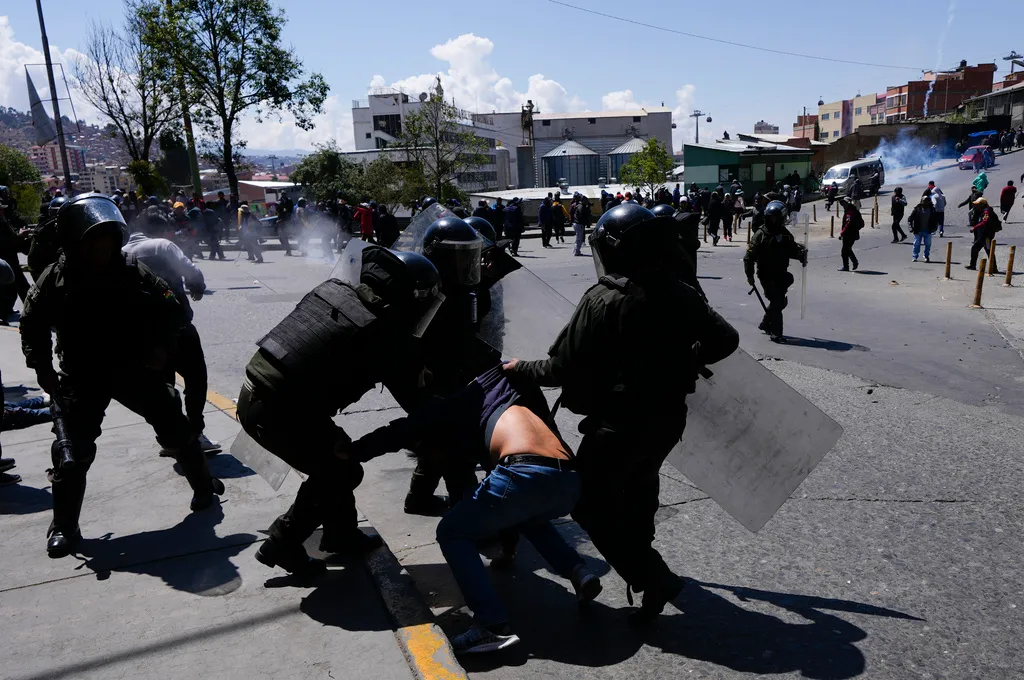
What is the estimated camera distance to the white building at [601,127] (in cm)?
9856

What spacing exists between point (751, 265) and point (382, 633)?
774 centimetres

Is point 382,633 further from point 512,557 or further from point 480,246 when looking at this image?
point 480,246

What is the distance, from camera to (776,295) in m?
9.56

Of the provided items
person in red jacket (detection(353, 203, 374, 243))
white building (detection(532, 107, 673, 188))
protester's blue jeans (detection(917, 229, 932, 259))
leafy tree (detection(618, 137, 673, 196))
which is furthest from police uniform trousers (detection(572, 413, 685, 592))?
white building (detection(532, 107, 673, 188))

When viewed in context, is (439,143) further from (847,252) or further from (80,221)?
(80,221)

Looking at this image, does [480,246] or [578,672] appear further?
[480,246]

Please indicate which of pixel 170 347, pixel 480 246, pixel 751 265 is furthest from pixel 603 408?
pixel 751 265

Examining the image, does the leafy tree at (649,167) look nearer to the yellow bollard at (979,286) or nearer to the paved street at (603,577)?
the yellow bollard at (979,286)

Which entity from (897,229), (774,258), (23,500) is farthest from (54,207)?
(897,229)

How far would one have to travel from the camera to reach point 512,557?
3.73m

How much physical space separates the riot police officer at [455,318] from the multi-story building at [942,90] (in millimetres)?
Answer: 97206

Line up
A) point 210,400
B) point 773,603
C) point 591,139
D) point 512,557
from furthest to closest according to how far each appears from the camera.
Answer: point 591,139
point 210,400
point 512,557
point 773,603

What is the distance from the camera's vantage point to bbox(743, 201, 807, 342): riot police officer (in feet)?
31.4

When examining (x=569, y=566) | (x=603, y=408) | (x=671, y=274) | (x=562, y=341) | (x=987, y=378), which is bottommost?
(x=987, y=378)
